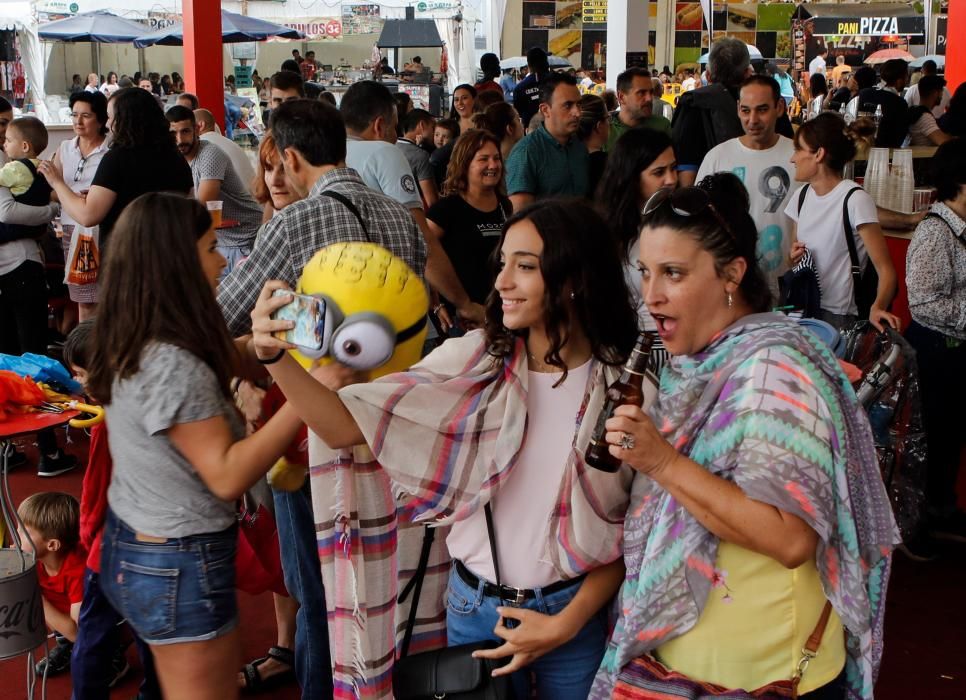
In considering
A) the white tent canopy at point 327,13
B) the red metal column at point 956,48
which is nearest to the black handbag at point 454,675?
the red metal column at point 956,48

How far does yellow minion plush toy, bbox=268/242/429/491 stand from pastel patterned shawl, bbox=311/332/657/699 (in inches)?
3.1

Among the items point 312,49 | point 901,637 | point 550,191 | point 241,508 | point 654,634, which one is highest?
point 312,49

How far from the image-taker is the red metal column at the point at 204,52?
10898mm

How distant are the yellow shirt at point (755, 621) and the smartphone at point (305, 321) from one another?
783 mm

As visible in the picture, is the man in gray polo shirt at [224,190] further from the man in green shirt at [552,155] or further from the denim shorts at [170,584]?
the denim shorts at [170,584]

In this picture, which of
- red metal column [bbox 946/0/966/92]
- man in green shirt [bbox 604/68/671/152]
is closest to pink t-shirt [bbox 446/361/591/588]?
man in green shirt [bbox 604/68/671/152]

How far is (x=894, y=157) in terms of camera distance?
6234mm

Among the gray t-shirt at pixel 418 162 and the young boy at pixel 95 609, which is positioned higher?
the gray t-shirt at pixel 418 162

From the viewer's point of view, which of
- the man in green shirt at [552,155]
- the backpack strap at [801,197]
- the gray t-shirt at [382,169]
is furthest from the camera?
the man in green shirt at [552,155]

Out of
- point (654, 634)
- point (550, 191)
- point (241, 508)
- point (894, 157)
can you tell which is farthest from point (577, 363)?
point (894, 157)

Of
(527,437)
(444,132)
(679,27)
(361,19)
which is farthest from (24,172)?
(679,27)

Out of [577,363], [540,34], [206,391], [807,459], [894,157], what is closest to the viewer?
[807,459]

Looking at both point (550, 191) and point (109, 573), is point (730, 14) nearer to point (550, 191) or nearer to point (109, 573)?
point (550, 191)

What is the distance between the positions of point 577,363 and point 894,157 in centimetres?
487
